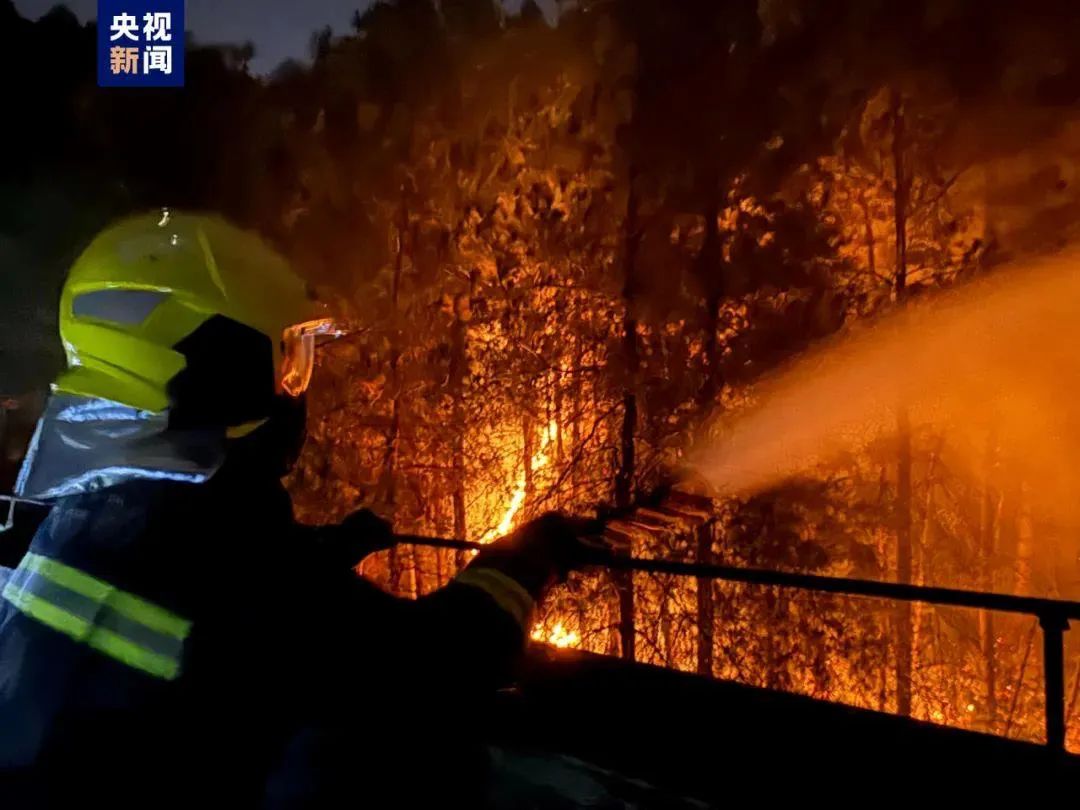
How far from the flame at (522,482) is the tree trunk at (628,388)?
128 cm

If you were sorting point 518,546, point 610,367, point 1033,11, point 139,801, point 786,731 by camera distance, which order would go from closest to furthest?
1. point 139,801
2. point 518,546
3. point 786,731
4. point 1033,11
5. point 610,367

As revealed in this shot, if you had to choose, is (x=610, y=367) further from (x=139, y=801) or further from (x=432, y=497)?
(x=139, y=801)

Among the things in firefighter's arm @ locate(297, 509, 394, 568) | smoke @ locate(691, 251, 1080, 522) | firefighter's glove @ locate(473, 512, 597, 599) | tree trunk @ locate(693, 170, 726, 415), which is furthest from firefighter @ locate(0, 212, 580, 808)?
tree trunk @ locate(693, 170, 726, 415)

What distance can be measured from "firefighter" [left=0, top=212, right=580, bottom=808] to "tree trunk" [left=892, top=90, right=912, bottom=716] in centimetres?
1233

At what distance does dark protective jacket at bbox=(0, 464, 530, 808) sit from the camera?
112 cm

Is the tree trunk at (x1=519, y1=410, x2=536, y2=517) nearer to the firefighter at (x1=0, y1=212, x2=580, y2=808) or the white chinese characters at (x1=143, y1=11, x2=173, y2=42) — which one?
the white chinese characters at (x1=143, y1=11, x2=173, y2=42)

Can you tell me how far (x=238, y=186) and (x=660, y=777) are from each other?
1429cm

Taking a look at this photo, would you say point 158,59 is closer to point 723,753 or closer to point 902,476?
point 723,753

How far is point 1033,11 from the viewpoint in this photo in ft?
34.5

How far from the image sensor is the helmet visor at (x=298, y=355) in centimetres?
151

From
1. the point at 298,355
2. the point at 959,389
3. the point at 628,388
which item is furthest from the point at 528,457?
the point at 298,355

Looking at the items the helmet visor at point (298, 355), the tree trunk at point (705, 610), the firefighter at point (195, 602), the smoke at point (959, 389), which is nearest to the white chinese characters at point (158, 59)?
the smoke at point (959, 389)

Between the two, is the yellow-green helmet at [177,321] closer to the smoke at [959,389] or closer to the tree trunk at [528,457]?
the smoke at [959,389]

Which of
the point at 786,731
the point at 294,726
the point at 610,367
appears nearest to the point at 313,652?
the point at 294,726
